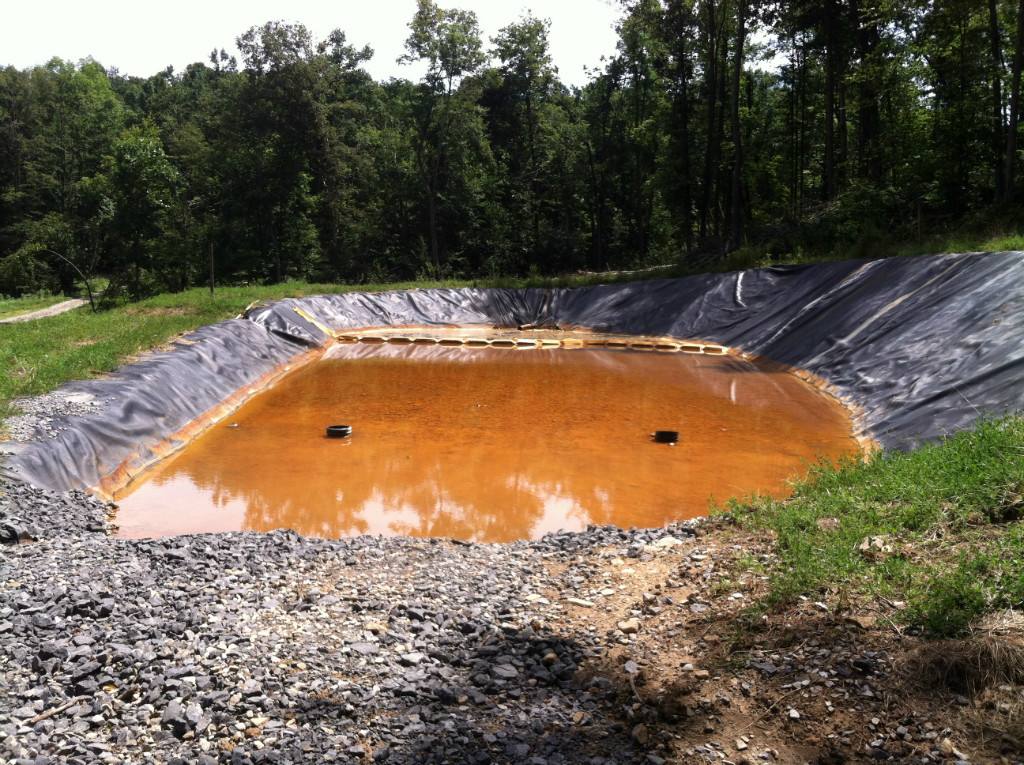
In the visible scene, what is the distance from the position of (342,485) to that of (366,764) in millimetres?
4835

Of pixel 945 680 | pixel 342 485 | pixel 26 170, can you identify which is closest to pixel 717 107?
pixel 342 485

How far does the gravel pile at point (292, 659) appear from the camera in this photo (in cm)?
291

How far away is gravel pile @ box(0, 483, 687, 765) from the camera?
9.53ft

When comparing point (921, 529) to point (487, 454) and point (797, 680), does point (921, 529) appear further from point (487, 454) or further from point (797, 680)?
point (487, 454)

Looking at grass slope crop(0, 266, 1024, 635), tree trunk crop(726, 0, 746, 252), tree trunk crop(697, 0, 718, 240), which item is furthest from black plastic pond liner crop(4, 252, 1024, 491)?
tree trunk crop(697, 0, 718, 240)

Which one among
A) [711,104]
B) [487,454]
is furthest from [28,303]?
[711,104]

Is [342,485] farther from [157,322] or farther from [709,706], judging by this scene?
[157,322]

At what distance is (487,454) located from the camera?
8516 millimetres

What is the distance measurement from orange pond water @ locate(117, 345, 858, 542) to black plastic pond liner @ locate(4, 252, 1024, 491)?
578 mm

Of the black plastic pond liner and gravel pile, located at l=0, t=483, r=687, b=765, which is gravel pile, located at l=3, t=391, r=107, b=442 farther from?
gravel pile, located at l=0, t=483, r=687, b=765

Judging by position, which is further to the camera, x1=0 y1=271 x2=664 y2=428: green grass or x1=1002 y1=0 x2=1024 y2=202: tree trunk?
x1=1002 y1=0 x2=1024 y2=202: tree trunk

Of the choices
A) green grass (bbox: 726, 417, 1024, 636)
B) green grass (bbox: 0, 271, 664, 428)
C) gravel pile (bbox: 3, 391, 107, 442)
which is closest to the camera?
green grass (bbox: 726, 417, 1024, 636)

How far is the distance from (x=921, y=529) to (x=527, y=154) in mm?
29059

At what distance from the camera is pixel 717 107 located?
2450 centimetres
